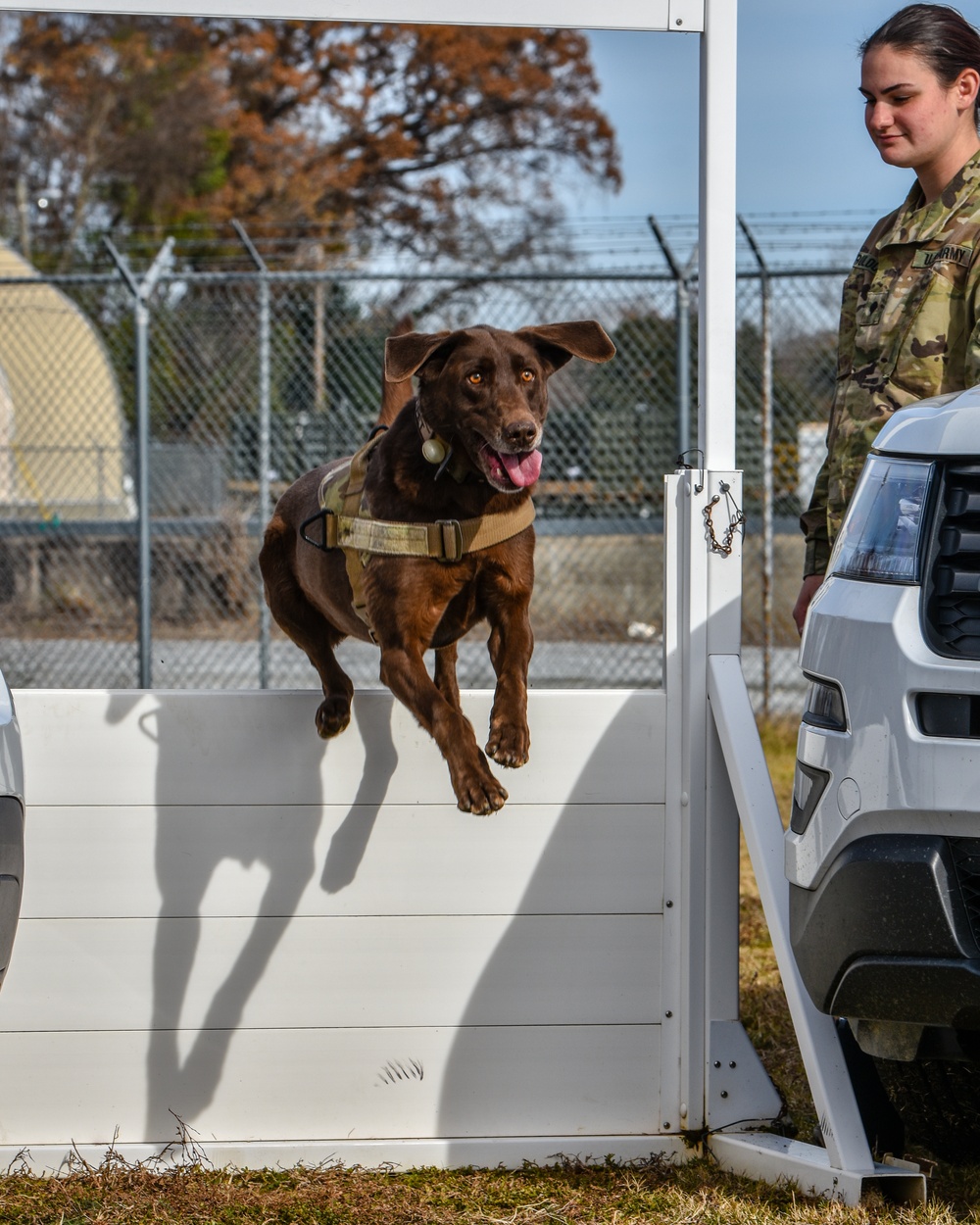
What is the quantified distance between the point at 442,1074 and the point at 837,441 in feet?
5.06

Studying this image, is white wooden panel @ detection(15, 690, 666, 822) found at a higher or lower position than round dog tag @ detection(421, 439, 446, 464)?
lower

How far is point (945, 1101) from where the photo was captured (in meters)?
2.60

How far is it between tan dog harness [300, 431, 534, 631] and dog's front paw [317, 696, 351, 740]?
7.3 inches

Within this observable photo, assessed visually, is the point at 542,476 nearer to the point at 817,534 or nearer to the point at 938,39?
the point at 817,534

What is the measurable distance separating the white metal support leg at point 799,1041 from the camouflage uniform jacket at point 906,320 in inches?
17.4

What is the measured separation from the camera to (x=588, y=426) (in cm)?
788

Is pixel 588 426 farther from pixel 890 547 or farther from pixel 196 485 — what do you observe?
pixel 890 547

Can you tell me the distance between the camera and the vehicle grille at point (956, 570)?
69.8 inches

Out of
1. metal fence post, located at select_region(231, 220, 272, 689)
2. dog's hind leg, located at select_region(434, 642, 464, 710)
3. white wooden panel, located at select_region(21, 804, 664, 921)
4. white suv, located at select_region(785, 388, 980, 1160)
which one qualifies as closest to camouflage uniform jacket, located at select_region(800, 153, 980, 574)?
white suv, located at select_region(785, 388, 980, 1160)

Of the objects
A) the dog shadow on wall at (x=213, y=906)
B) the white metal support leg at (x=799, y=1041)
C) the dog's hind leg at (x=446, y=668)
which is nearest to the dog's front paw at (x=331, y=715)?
the dog shadow on wall at (x=213, y=906)

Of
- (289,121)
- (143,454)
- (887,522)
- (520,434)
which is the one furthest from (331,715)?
(289,121)

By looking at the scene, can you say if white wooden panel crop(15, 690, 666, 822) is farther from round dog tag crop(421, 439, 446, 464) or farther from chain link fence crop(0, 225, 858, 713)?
chain link fence crop(0, 225, 858, 713)

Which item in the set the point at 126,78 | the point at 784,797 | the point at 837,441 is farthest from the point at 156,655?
the point at 126,78

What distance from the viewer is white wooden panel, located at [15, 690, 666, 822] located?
2768 millimetres
